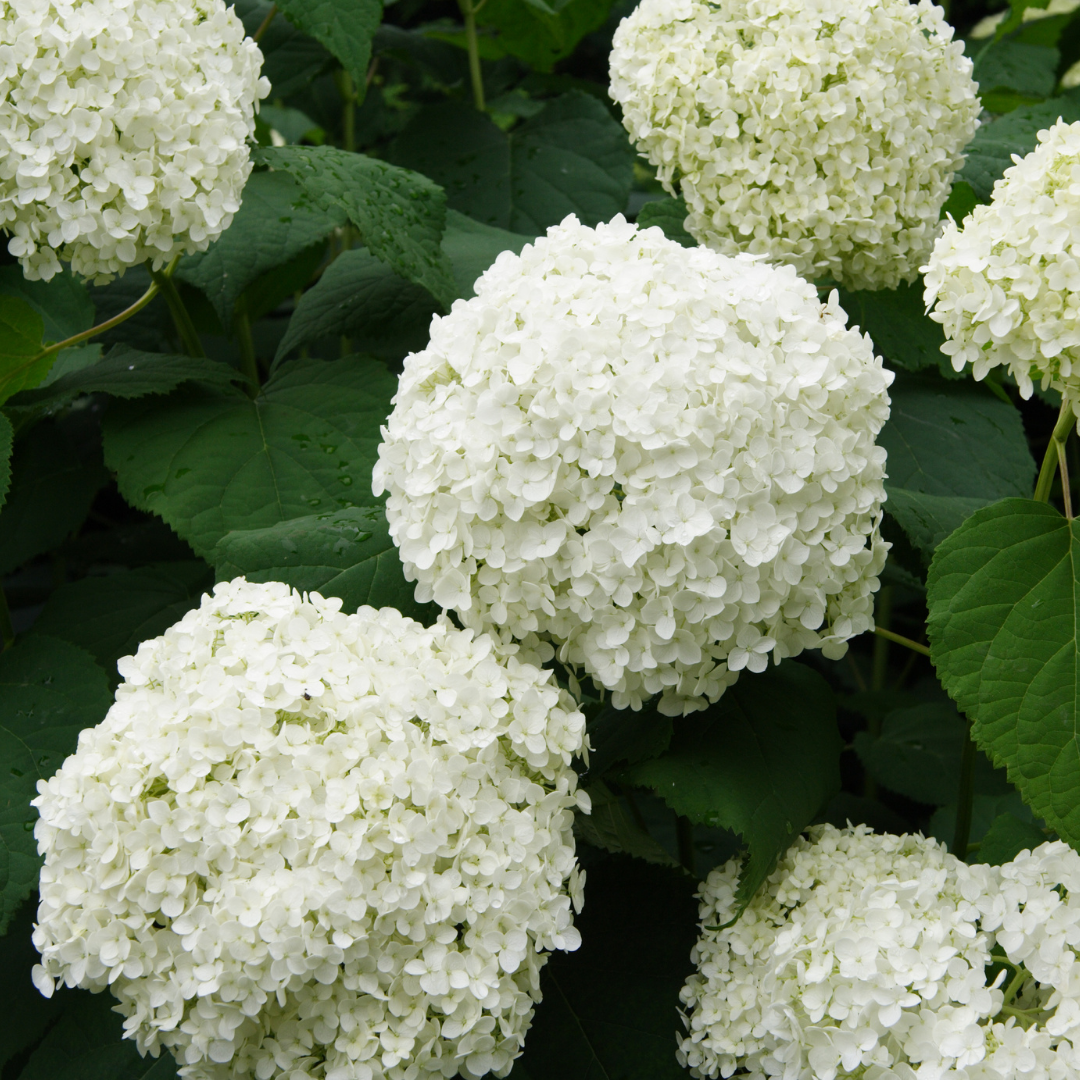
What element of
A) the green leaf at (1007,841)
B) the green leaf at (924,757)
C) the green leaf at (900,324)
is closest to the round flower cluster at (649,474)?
the green leaf at (1007,841)

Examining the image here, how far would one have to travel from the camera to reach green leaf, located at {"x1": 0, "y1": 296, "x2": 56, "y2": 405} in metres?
1.78

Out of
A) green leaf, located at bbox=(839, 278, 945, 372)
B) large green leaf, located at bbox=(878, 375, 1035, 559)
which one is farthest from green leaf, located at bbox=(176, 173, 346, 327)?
large green leaf, located at bbox=(878, 375, 1035, 559)

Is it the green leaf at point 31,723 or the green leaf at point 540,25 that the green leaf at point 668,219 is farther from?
the green leaf at point 31,723

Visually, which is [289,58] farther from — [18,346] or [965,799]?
[965,799]

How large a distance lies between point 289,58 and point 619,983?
7.06 feet

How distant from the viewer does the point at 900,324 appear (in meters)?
2.10

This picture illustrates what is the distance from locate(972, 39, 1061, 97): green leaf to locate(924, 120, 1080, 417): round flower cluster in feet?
5.85

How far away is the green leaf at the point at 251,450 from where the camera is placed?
68.0 inches

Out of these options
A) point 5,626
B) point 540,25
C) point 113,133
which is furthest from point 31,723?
point 540,25

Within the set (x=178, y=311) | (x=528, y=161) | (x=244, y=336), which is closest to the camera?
(x=178, y=311)

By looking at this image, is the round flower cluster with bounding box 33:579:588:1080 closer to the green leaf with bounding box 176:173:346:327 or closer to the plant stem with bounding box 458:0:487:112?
the green leaf with bounding box 176:173:346:327

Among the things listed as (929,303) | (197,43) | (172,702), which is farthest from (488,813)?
(197,43)

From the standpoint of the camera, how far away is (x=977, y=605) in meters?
1.33

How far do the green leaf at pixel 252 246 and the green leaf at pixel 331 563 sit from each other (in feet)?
2.16
